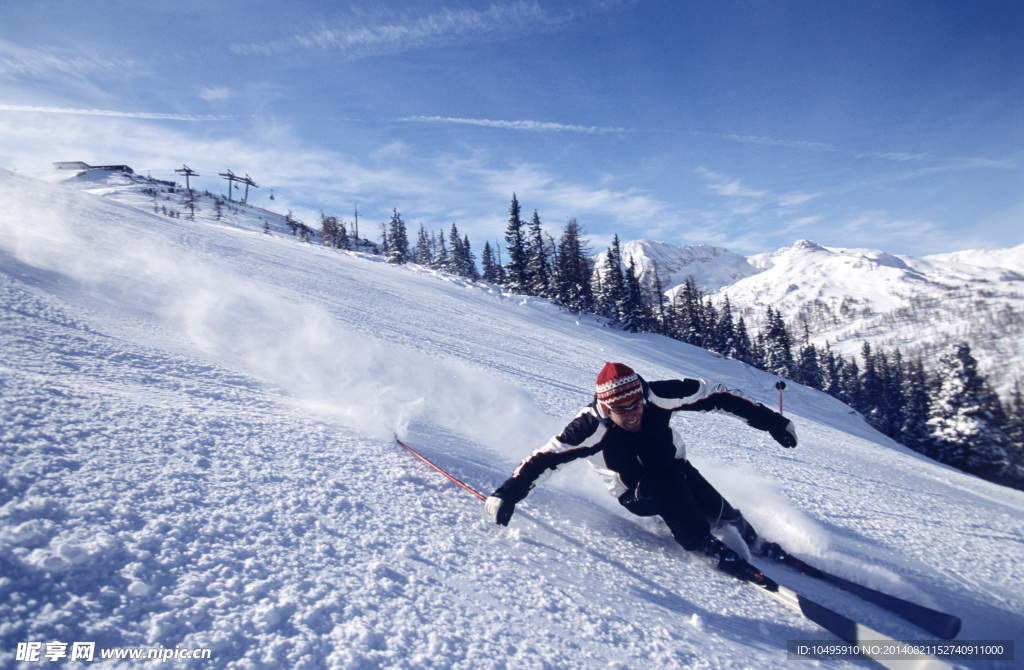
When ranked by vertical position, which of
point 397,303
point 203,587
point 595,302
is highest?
point 595,302

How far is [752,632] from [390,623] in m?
2.27

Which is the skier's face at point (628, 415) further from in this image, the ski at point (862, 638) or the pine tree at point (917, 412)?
the pine tree at point (917, 412)

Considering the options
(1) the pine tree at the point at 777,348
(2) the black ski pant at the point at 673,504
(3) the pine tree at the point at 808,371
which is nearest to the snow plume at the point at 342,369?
(2) the black ski pant at the point at 673,504

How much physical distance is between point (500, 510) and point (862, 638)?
8.27 ft

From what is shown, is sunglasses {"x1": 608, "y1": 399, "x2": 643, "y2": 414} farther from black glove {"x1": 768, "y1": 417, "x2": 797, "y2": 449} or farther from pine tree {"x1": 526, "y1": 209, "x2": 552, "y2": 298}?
pine tree {"x1": 526, "y1": 209, "x2": 552, "y2": 298}

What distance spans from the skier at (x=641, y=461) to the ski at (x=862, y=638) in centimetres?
29

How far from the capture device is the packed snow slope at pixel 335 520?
1.98 metres

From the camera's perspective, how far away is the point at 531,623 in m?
2.38

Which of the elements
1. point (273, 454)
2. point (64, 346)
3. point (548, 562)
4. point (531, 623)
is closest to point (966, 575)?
point (548, 562)

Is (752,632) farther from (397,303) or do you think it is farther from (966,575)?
(397,303)

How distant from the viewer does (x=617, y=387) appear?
11.0ft

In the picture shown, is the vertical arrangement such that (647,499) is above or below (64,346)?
below

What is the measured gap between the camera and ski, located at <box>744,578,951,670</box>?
2740 millimetres

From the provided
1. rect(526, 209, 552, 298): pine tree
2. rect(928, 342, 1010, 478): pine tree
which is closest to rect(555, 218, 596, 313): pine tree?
rect(526, 209, 552, 298): pine tree
